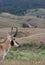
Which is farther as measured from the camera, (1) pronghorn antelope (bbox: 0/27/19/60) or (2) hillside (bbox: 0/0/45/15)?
(2) hillside (bbox: 0/0/45/15)

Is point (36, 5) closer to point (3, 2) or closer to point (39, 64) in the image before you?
point (3, 2)

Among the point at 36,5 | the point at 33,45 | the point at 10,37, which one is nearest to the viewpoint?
the point at 10,37

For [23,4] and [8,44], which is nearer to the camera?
[8,44]

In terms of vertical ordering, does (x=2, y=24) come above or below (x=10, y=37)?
below

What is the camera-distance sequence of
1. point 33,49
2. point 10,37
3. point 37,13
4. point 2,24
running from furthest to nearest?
point 37,13
point 2,24
point 33,49
point 10,37

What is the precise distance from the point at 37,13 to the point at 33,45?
9319cm

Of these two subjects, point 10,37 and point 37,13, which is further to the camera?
point 37,13

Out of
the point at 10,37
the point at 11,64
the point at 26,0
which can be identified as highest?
the point at 10,37

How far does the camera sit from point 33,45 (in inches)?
1284

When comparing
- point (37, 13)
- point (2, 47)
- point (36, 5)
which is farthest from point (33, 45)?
point (36, 5)

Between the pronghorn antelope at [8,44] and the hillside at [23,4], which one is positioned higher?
the pronghorn antelope at [8,44]

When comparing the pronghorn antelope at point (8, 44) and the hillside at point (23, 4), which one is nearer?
the pronghorn antelope at point (8, 44)

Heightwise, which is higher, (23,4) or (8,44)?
(8,44)

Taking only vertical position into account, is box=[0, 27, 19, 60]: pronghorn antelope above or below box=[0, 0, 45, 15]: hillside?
above
